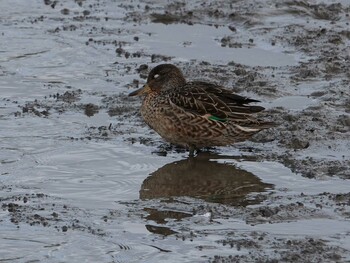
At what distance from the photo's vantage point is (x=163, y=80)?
12.2 meters

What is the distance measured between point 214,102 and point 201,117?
21 cm

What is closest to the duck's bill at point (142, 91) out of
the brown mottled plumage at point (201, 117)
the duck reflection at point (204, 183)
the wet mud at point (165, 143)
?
the wet mud at point (165, 143)

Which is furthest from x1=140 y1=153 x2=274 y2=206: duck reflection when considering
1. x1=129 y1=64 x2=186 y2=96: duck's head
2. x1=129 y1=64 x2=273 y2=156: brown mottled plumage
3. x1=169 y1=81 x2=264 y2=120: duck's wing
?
x1=129 y1=64 x2=186 y2=96: duck's head

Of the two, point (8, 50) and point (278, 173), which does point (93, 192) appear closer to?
point (278, 173)

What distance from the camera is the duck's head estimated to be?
1220 cm

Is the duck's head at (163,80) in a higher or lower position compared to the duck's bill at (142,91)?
higher

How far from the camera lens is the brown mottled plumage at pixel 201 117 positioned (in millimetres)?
11461

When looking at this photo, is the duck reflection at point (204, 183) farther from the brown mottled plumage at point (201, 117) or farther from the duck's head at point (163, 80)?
the duck's head at point (163, 80)

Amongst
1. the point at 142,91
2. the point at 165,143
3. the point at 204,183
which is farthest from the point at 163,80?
the point at 204,183

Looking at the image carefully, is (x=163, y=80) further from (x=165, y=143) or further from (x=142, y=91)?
(x=165, y=143)

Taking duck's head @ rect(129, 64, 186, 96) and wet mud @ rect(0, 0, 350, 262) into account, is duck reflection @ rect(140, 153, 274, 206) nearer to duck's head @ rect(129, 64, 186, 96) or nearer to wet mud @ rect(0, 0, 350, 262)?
wet mud @ rect(0, 0, 350, 262)

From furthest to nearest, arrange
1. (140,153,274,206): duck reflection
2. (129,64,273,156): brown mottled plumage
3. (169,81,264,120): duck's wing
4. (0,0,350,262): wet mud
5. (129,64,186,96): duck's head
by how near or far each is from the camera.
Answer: (129,64,186,96): duck's head < (169,81,264,120): duck's wing < (129,64,273,156): brown mottled plumage < (140,153,274,206): duck reflection < (0,0,350,262): wet mud

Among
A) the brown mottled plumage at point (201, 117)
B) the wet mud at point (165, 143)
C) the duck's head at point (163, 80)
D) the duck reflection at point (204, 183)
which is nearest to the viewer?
the wet mud at point (165, 143)

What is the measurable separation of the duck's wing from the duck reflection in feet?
1.76
